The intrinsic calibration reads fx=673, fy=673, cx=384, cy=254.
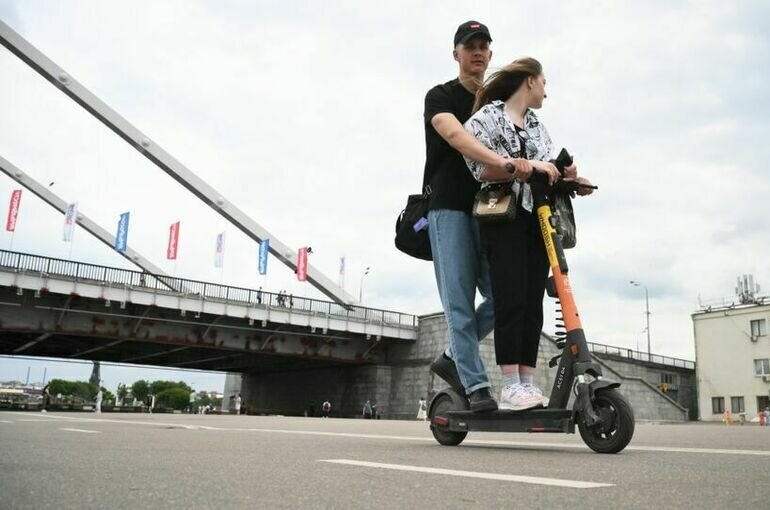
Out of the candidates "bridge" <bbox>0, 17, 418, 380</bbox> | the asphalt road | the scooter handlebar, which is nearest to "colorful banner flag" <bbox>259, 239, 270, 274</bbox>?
"bridge" <bbox>0, 17, 418, 380</bbox>

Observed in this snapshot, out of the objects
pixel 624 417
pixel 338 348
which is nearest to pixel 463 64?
pixel 624 417

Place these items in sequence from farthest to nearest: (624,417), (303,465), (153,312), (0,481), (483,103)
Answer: (153,312) < (483,103) < (624,417) < (303,465) < (0,481)

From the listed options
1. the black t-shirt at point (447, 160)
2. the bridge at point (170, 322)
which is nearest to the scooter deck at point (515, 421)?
the black t-shirt at point (447, 160)

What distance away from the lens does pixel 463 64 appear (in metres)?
4.07

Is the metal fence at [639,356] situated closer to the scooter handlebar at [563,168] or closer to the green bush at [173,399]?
the scooter handlebar at [563,168]

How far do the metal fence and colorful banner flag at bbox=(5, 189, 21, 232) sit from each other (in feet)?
138

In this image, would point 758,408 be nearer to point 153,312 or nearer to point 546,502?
point 153,312

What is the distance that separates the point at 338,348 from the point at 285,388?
33.4ft

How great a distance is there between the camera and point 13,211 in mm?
49781

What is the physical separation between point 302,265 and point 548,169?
50532 millimetres

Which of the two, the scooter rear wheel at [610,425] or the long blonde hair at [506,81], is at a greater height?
the long blonde hair at [506,81]

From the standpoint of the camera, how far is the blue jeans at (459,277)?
12.4 feet

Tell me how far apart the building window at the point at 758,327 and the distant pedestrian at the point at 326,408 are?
30.7 m

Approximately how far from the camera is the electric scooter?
3006 millimetres
